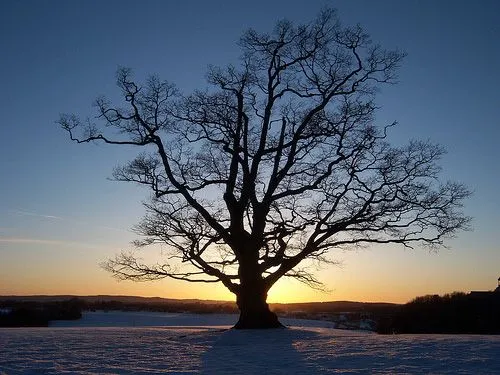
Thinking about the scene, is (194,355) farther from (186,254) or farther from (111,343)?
(186,254)

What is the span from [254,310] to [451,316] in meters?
7.39

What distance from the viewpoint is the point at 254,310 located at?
2223 cm

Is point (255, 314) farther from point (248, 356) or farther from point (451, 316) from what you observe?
point (248, 356)

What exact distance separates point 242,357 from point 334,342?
358 centimetres

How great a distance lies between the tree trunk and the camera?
2203 centimetres

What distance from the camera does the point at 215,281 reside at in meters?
23.3

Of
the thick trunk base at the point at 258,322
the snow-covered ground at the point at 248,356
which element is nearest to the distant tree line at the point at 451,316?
the thick trunk base at the point at 258,322

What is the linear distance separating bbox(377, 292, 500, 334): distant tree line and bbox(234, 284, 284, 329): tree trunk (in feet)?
15.3

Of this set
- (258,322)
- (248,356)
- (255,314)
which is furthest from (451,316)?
(248,356)

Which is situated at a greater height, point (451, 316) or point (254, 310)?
point (254, 310)

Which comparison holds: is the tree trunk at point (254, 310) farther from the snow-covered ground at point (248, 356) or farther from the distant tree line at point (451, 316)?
the snow-covered ground at point (248, 356)

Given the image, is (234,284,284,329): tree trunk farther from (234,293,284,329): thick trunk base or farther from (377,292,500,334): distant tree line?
(377,292,500,334): distant tree line

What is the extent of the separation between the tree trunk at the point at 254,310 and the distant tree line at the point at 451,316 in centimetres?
465

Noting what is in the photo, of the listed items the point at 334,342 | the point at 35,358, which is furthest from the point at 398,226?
the point at 35,358
